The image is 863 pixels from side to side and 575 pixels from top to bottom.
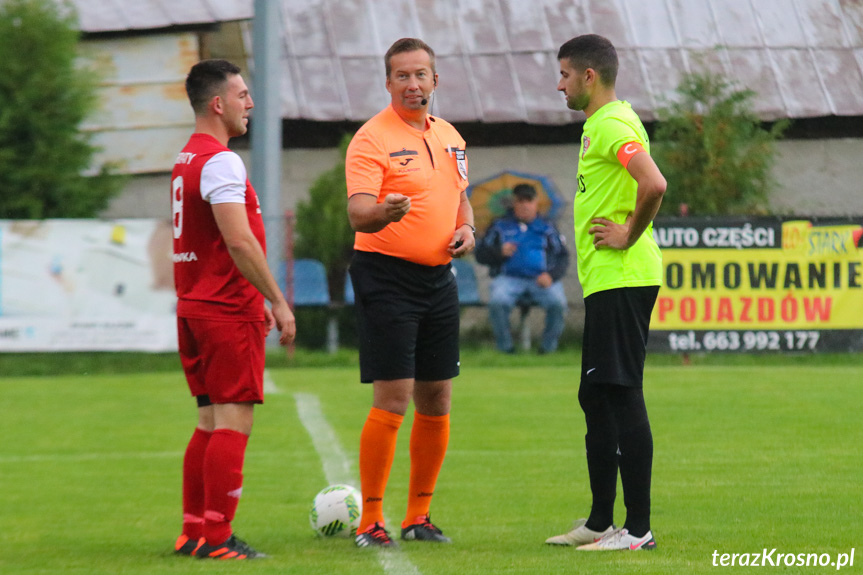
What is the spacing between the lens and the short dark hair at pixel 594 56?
5414mm

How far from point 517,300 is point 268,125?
3.95 metres

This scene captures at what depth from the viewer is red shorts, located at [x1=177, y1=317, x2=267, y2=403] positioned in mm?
5293

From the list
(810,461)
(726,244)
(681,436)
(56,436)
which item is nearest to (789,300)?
(726,244)

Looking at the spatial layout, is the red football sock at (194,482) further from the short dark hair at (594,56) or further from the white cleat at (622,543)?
the short dark hair at (594,56)

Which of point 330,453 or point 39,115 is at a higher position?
point 39,115

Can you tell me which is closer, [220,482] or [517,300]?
[220,482]

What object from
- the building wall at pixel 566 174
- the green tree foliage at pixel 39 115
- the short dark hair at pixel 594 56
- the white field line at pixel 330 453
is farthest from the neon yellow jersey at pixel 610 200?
the building wall at pixel 566 174

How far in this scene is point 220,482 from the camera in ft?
17.2

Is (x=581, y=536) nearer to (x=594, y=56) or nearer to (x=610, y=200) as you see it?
(x=610, y=200)

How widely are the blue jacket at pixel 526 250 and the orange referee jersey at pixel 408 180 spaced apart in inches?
409

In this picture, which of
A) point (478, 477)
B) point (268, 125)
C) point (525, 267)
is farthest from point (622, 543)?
point (268, 125)

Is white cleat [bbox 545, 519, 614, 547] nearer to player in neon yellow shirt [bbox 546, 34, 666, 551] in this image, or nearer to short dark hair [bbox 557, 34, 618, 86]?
player in neon yellow shirt [bbox 546, 34, 666, 551]

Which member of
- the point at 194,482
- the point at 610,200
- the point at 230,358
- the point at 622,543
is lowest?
the point at 622,543

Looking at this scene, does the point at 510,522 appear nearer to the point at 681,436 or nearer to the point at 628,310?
the point at 628,310
